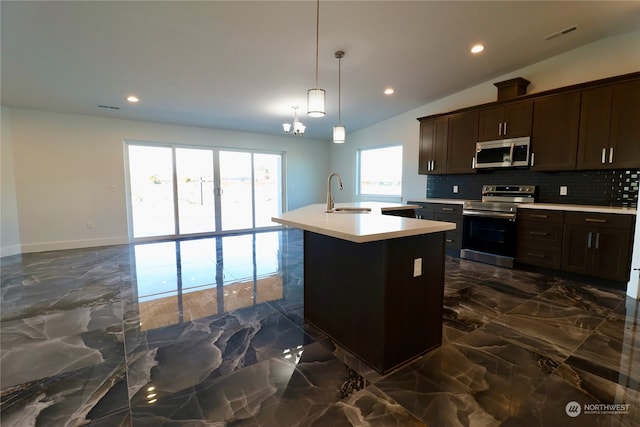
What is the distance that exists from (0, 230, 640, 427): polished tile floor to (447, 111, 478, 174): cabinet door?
206 centimetres

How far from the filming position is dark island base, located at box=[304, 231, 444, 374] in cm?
174

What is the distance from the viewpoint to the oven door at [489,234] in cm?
383

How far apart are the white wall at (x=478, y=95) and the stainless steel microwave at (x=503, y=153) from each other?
807mm

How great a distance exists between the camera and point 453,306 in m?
2.70

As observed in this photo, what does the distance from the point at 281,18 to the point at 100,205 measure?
4.83m

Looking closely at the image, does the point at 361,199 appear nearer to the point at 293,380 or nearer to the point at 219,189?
the point at 219,189

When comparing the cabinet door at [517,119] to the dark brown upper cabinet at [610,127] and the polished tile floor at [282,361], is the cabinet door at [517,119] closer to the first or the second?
the dark brown upper cabinet at [610,127]

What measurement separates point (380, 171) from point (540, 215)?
3420 mm

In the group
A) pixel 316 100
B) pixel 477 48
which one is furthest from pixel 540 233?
pixel 316 100

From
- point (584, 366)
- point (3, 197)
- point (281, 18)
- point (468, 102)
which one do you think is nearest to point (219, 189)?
point (3, 197)

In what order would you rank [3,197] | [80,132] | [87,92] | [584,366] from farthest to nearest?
[80,132], [3,197], [87,92], [584,366]

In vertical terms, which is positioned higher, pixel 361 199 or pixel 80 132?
pixel 80 132
